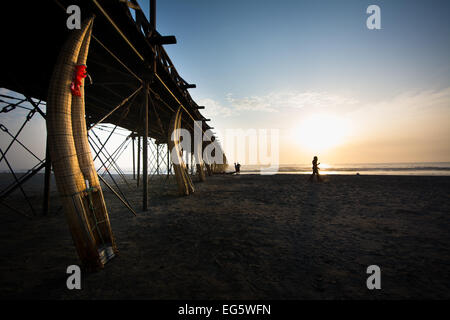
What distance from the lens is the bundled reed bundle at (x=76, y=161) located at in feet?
9.29

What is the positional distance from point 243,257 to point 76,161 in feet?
11.6

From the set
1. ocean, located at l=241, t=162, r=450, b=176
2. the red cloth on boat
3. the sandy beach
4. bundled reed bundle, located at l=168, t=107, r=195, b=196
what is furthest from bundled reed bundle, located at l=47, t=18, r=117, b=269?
ocean, located at l=241, t=162, r=450, b=176

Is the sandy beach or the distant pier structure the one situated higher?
the distant pier structure

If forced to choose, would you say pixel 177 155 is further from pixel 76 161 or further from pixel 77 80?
pixel 76 161

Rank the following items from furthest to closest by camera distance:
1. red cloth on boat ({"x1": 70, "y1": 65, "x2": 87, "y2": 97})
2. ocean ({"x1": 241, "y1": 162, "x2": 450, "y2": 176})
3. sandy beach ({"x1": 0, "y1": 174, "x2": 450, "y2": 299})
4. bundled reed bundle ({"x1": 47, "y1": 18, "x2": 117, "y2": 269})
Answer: ocean ({"x1": 241, "y1": 162, "x2": 450, "y2": 176}), red cloth on boat ({"x1": 70, "y1": 65, "x2": 87, "y2": 97}), bundled reed bundle ({"x1": 47, "y1": 18, "x2": 117, "y2": 269}), sandy beach ({"x1": 0, "y1": 174, "x2": 450, "y2": 299})

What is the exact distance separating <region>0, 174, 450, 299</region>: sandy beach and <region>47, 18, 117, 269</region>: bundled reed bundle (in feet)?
1.50

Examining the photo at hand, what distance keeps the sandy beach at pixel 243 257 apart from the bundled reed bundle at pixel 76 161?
457 millimetres

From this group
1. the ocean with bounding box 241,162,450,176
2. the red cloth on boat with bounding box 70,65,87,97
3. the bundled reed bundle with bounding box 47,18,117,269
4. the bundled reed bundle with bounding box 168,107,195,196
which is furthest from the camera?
the ocean with bounding box 241,162,450,176

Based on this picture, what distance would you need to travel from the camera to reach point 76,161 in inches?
120

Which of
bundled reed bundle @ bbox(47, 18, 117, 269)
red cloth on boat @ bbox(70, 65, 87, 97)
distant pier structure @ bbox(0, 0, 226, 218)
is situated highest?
distant pier structure @ bbox(0, 0, 226, 218)

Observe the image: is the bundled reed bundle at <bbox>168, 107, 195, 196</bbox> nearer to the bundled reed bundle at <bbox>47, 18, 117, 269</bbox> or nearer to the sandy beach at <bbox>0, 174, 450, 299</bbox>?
the sandy beach at <bbox>0, 174, 450, 299</bbox>

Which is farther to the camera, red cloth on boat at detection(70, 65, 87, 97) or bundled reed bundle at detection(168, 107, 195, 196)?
bundled reed bundle at detection(168, 107, 195, 196)

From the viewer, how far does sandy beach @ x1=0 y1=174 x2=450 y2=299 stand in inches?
94.5

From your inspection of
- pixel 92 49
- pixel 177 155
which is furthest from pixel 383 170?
pixel 92 49
